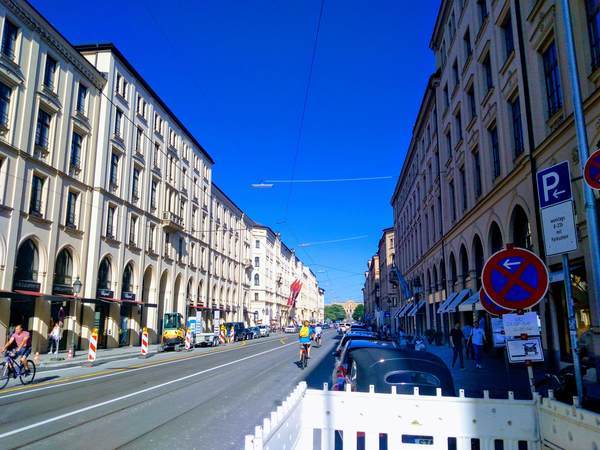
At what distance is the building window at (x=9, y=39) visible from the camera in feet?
76.4

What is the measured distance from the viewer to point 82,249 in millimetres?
29188

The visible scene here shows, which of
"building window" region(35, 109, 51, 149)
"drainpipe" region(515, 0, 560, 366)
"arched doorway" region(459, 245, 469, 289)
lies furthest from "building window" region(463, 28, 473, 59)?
"building window" region(35, 109, 51, 149)

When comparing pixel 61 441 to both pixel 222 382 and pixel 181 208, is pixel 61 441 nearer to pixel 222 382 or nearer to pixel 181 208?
pixel 222 382

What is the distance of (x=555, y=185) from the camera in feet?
19.9

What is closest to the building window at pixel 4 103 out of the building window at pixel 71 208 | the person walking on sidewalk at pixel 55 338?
the building window at pixel 71 208

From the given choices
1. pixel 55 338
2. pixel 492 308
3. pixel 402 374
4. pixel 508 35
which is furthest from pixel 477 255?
pixel 55 338

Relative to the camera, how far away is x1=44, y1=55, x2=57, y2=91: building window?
26511 mm

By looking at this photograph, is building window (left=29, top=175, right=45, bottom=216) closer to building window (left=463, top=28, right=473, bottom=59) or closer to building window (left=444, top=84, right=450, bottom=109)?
building window (left=463, top=28, right=473, bottom=59)

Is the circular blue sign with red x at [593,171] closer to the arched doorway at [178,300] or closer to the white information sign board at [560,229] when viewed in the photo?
the white information sign board at [560,229]

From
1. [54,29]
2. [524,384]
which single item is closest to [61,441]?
[524,384]

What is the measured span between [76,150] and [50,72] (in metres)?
4.74

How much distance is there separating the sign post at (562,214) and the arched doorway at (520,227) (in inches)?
483

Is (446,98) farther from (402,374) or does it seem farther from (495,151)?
Answer: (402,374)

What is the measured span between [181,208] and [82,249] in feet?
58.6
